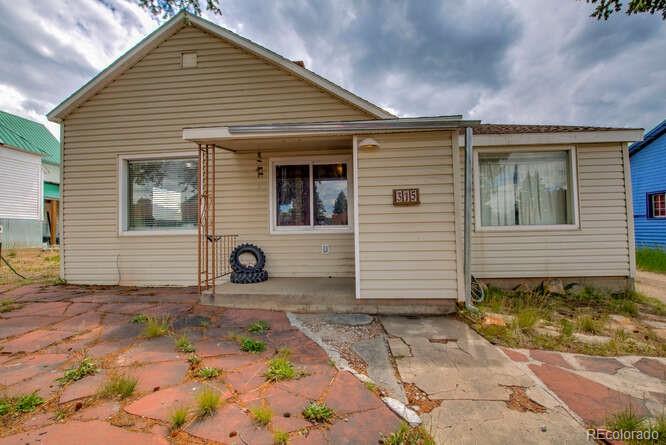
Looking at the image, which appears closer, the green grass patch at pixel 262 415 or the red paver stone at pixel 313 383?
the green grass patch at pixel 262 415

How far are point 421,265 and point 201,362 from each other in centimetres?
282

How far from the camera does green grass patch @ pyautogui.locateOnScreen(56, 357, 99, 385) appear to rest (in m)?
2.27

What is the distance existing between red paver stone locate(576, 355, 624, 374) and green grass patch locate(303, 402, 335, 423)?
230cm

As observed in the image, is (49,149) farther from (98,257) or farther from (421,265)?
(421,265)

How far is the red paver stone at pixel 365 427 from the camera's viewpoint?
1650 mm

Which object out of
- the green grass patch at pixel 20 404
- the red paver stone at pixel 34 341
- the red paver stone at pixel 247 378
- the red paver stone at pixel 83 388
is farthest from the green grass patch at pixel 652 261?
the red paver stone at pixel 34 341

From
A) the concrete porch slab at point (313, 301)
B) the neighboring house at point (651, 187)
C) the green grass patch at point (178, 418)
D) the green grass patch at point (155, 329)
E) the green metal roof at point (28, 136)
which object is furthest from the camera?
the green metal roof at point (28, 136)

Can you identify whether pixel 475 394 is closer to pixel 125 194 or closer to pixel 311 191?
pixel 311 191

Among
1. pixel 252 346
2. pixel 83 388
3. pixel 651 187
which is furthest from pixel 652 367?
pixel 651 187

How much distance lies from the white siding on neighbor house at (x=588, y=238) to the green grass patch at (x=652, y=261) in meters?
4.43

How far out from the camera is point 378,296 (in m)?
4.09

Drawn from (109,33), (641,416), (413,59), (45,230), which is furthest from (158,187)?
(45,230)

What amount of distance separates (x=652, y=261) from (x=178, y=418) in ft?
39.8

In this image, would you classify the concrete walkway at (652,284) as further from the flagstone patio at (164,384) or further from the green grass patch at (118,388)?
the green grass patch at (118,388)
